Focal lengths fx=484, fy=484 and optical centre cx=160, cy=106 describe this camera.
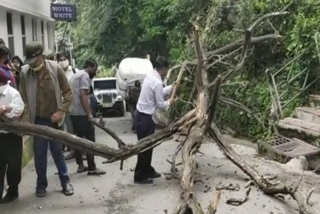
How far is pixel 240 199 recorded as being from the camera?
5.86m

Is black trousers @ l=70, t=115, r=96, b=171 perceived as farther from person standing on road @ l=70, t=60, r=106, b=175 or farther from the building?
the building

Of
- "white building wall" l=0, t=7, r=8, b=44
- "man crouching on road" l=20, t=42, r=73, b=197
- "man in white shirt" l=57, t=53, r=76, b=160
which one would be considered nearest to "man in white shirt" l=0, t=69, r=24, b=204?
"man crouching on road" l=20, t=42, r=73, b=197

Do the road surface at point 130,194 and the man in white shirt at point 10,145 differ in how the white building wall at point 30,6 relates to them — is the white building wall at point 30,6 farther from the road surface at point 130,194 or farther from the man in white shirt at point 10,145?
the man in white shirt at point 10,145

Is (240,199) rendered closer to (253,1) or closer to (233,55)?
(233,55)

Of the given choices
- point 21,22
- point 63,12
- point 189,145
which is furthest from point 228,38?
point 21,22

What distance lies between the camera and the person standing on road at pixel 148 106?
6746mm

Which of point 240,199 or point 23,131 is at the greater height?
point 23,131

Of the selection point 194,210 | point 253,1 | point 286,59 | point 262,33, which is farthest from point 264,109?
Result: point 194,210

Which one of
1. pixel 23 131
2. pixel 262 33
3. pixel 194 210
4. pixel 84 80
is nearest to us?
pixel 194 210

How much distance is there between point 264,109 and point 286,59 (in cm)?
136

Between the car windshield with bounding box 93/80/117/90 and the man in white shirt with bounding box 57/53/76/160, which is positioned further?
the car windshield with bounding box 93/80/117/90

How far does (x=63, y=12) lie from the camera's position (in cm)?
1524

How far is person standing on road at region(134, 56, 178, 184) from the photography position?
22.1 feet

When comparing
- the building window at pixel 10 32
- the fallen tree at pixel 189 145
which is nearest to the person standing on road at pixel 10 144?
the fallen tree at pixel 189 145
